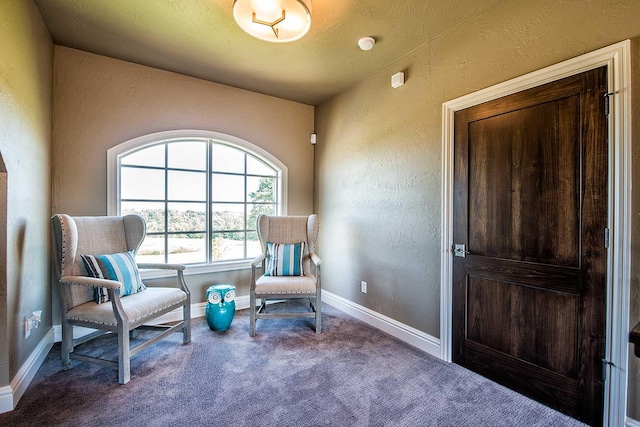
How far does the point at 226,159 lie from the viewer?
3455 mm

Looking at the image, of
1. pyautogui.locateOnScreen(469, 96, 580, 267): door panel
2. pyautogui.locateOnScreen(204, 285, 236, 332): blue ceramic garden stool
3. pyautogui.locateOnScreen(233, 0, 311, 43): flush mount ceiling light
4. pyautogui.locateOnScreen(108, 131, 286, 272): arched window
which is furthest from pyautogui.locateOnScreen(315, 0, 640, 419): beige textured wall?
pyautogui.locateOnScreen(204, 285, 236, 332): blue ceramic garden stool

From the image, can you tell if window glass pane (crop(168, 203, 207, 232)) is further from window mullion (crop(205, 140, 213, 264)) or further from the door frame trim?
the door frame trim

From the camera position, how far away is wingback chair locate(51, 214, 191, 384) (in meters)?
2.00

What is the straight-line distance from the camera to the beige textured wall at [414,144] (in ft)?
5.50

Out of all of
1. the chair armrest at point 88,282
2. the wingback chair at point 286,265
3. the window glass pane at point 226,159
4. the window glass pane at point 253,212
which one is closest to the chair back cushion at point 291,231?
the wingback chair at point 286,265

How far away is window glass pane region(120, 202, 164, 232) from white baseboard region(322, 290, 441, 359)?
2147mm

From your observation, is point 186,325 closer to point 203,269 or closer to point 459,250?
point 203,269

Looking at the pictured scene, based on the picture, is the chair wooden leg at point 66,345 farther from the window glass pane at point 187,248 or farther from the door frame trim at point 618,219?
the door frame trim at point 618,219

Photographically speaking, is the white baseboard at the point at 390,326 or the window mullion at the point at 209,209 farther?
the window mullion at the point at 209,209

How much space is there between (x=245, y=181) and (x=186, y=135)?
2.69 feet

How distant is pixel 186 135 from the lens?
3.14 meters

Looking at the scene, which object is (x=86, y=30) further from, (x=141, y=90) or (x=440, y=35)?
(x=440, y=35)

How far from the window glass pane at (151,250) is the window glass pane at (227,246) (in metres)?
0.53

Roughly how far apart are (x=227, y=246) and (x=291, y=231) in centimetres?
80
